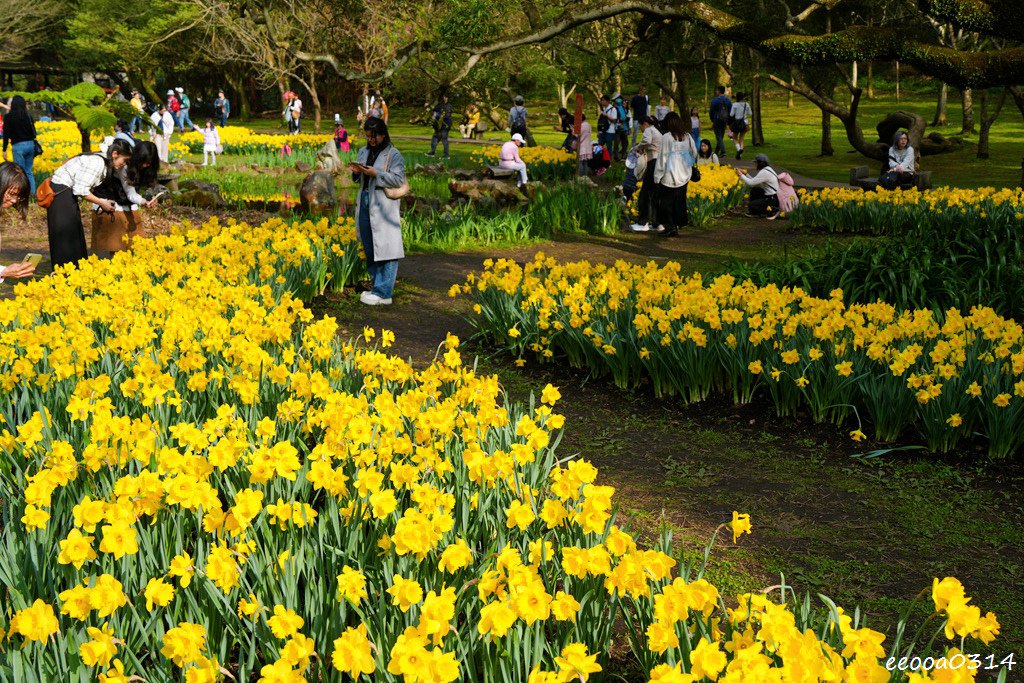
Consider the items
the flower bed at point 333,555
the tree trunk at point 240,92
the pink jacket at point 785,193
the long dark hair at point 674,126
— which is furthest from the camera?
the tree trunk at point 240,92

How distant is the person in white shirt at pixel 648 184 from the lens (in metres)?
12.2

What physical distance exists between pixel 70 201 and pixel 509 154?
883 centimetres

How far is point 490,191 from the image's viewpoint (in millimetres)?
14742

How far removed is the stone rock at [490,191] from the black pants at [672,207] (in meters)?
2.72

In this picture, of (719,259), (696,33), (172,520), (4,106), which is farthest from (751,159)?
(172,520)

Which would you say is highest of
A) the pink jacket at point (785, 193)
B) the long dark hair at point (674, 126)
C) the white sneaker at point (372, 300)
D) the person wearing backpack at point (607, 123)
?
the person wearing backpack at point (607, 123)

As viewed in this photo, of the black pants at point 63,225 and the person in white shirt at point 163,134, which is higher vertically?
the person in white shirt at point 163,134

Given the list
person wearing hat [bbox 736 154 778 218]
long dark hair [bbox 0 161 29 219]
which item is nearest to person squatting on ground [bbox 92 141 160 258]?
long dark hair [bbox 0 161 29 219]

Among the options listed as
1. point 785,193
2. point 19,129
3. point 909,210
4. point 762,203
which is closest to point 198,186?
point 19,129

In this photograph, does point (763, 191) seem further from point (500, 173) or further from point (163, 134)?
point (163, 134)

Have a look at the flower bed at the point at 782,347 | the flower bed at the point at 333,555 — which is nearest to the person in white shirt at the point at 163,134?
the flower bed at the point at 782,347

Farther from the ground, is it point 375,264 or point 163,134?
point 163,134

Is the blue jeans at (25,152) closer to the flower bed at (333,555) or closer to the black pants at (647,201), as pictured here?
the black pants at (647,201)

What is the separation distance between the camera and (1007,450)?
466 centimetres
